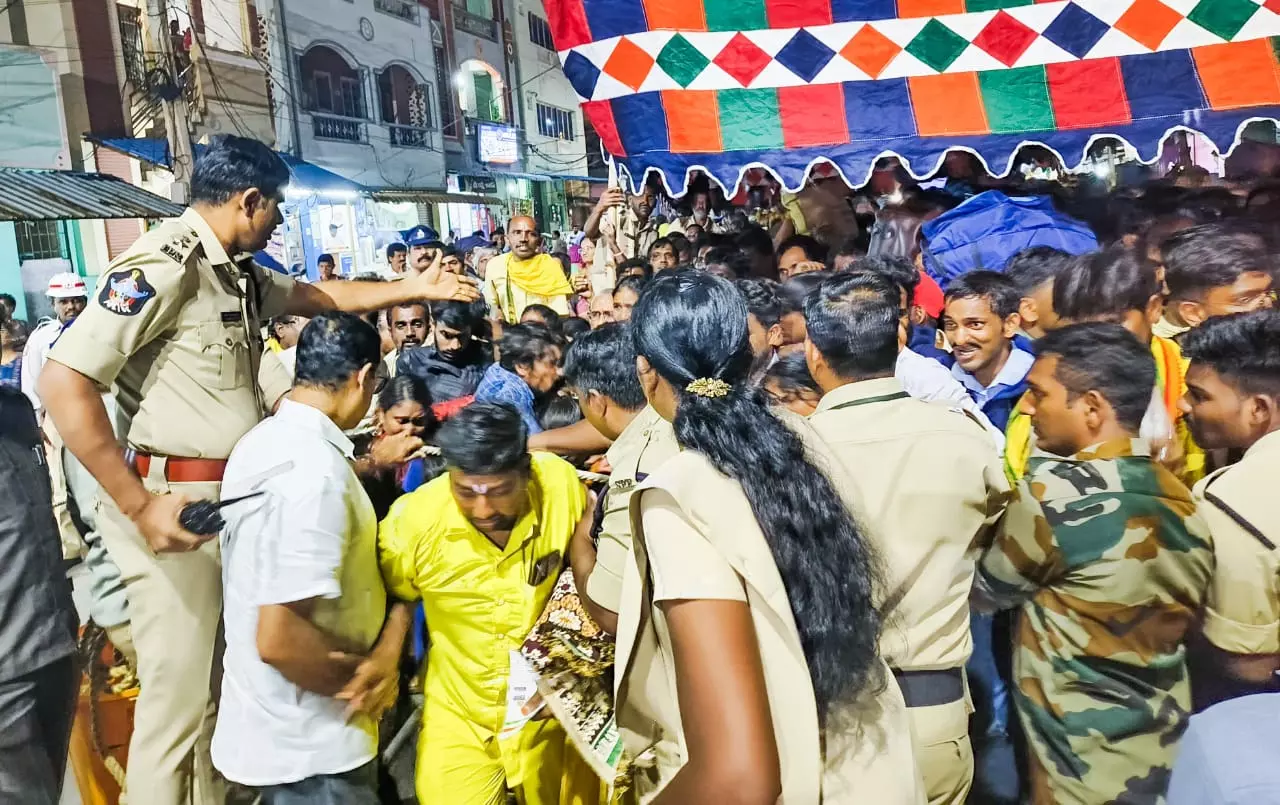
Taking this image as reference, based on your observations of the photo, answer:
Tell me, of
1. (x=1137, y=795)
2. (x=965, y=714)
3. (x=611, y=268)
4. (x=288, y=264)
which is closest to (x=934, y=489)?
(x=965, y=714)

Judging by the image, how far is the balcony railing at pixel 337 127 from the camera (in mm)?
11984

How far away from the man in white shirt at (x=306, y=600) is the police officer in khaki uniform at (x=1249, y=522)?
1.82 metres

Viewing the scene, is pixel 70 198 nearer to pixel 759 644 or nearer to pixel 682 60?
pixel 682 60

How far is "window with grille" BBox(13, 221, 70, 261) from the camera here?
342 inches

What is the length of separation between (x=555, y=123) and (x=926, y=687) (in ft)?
66.1

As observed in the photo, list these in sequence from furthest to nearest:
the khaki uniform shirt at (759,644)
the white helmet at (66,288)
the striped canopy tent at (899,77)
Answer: the white helmet at (66,288), the striped canopy tent at (899,77), the khaki uniform shirt at (759,644)

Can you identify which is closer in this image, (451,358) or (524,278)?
(451,358)

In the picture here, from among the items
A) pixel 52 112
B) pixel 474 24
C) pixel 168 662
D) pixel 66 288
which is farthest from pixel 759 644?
pixel 474 24

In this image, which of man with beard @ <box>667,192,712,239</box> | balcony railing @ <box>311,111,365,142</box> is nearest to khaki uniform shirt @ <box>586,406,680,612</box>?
man with beard @ <box>667,192,712,239</box>

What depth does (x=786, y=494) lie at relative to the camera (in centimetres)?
118

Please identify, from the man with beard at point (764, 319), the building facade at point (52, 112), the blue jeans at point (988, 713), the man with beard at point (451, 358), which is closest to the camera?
the blue jeans at point (988, 713)

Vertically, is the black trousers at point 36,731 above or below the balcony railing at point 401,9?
below

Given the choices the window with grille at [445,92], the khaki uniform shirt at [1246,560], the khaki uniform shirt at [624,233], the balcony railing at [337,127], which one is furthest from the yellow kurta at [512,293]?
the window with grille at [445,92]

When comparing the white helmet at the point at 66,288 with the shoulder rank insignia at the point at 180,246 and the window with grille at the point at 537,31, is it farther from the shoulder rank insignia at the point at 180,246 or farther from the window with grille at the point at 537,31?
the window with grille at the point at 537,31
